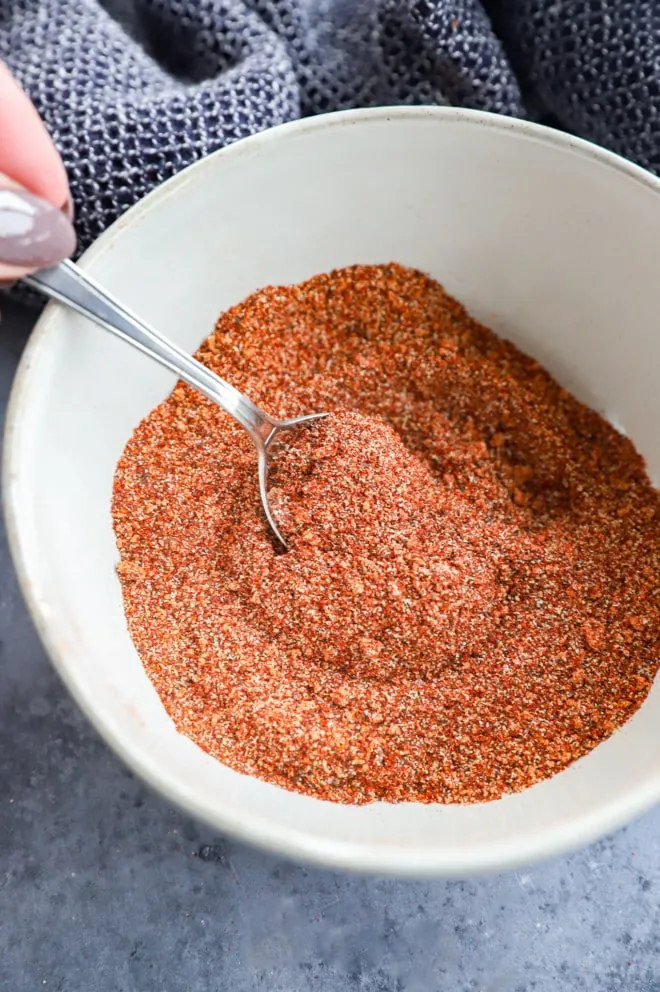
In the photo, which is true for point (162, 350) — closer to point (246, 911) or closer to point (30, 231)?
point (30, 231)

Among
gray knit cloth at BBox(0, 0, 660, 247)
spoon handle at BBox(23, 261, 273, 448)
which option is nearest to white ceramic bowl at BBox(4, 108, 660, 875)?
spoon handle at BBox(23, 261, 273, 448)

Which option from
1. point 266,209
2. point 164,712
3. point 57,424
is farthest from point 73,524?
point 266,209

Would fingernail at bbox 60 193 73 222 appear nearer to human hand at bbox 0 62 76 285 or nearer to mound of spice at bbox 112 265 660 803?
human hand at bbox 0 62 76 285

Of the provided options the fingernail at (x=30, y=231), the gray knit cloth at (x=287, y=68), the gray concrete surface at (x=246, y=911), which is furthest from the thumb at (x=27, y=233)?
the gray concrete surface at (x=246, y=911)

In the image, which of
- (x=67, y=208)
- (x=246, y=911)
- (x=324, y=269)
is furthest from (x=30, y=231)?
(x=246, y=911)

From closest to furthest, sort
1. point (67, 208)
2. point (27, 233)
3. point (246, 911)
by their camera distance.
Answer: point (27, 233)
point (67, 208)
point (246, 911)

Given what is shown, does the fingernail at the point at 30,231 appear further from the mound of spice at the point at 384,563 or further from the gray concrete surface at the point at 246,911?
the gray concrete surface at the point at 246,911
